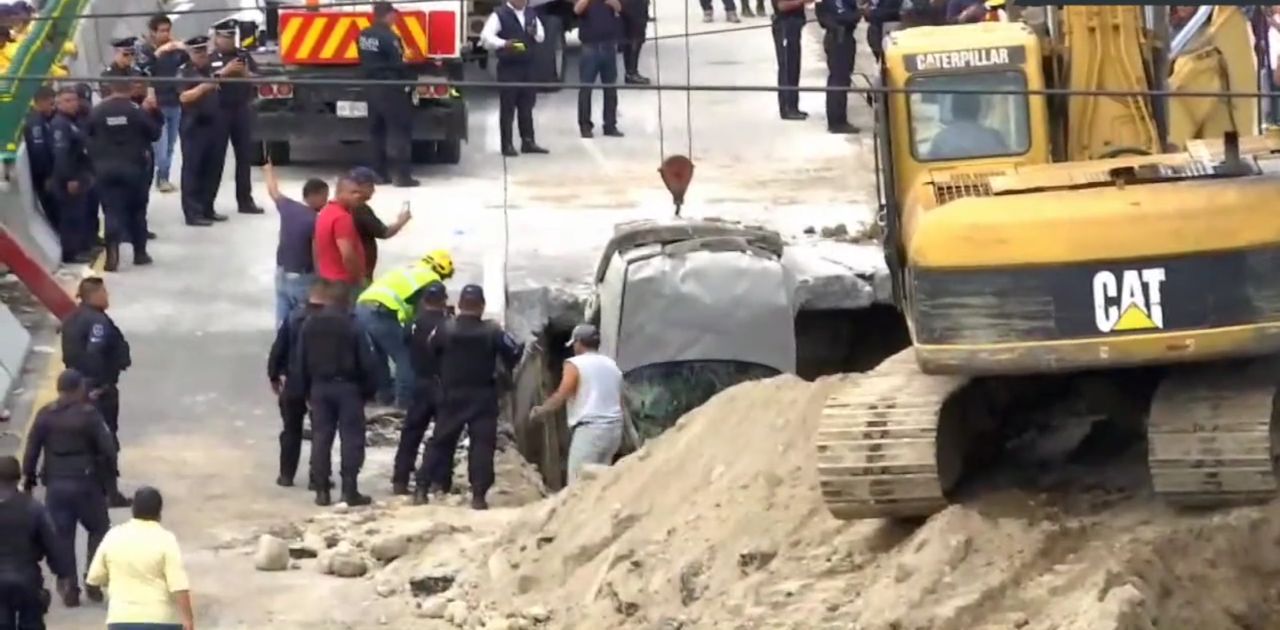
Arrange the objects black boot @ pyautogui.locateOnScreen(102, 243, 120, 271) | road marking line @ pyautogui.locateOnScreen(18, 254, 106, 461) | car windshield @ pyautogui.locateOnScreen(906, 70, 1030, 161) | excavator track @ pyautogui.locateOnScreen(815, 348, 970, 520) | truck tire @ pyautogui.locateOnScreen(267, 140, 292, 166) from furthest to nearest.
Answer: truck tire @ pyautogui.locateOnScreen(267, 140, 292, 166) → black boot @ pyautogui.locateOnScreen(102, 243, 120, 271) → road marking line @ pyautogui.locateOnScreen(18, 254, 106, 461) → car windshield @ pyautogui.locateOnScreen(906, 70, 1030, 161) → excavator track @ pyautogui.locateOnScreen(815, 348, 970, 520)

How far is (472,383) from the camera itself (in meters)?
17.2

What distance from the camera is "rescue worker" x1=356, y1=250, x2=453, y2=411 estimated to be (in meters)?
18.7

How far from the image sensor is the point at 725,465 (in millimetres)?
14930

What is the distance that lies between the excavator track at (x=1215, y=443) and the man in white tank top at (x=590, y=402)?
5032 millimetres

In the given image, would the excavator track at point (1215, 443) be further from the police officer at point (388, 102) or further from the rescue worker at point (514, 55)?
the rescue worker at point (514, 55)

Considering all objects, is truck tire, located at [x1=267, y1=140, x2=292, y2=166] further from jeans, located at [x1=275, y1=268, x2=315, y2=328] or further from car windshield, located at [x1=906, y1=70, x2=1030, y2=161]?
car windshield, located at [x1=906, y1=70, x2=1030, y2=161]

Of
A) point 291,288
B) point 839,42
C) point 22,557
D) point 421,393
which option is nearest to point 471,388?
point 421,393

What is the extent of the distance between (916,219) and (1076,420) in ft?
5.15

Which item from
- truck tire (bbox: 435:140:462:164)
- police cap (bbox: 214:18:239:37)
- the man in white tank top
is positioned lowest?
the man in white tank top

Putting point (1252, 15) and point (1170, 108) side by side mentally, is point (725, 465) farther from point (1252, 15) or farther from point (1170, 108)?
point (1252, 15)

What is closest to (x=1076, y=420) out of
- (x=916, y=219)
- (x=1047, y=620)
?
(x=916, y=219)

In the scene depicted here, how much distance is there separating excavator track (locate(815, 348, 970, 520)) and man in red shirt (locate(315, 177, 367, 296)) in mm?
6669

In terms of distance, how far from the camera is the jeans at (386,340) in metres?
18.7

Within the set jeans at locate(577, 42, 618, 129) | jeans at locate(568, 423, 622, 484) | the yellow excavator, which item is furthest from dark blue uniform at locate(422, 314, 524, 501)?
jeans at locate(577, 42, 618, 129)
